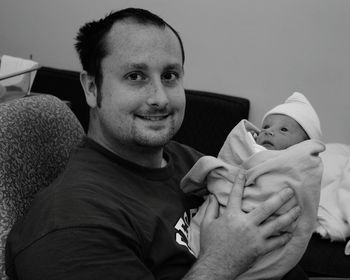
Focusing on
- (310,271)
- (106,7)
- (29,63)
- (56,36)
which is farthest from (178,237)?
(56,36)

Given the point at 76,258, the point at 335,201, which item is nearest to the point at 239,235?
the point at 76,258

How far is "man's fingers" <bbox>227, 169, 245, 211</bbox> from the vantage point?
A: 1039 mm

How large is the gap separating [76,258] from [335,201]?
4.07 feet

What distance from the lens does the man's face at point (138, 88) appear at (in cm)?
111

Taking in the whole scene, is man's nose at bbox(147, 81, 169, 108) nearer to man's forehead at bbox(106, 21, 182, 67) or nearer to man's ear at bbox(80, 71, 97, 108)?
man's forehead at bbox(106, 21, 182, 67)

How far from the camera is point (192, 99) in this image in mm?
2533

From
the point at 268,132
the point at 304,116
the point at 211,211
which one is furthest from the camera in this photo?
the point at 304,116

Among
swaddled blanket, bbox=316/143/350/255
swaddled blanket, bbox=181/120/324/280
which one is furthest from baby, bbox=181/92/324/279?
swaddled blanket, bbox=316/143/350/255

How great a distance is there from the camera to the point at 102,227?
0.84m

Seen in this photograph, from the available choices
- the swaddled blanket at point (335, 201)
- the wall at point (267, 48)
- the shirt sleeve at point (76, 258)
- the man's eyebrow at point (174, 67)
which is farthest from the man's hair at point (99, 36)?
the wall at point (267, 48)

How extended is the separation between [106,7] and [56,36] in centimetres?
40

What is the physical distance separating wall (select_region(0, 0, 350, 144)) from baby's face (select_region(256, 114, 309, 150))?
879mm

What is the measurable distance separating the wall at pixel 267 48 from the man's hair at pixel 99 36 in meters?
1.32

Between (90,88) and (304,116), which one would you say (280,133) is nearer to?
(304,116)
